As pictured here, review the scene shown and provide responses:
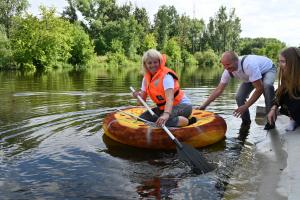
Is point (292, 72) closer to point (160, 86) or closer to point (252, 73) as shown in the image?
point (252, 73)

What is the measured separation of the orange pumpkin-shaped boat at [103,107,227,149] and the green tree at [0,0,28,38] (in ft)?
139

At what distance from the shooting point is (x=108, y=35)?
174 ft

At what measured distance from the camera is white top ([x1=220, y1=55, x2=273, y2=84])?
577cm

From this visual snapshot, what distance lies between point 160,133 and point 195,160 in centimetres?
95

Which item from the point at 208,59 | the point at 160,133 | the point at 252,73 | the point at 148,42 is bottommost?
the point at 160,133

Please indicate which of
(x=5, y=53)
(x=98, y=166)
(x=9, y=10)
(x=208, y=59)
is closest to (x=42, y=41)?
(x=5, y=53)

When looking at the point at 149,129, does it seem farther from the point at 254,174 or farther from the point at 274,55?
the point at 274,55

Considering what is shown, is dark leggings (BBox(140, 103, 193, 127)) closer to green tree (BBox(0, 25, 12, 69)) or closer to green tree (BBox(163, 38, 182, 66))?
green tree (BBox(0, 25, 12, 69))

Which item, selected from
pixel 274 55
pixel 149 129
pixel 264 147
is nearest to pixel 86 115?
pixel 149 129

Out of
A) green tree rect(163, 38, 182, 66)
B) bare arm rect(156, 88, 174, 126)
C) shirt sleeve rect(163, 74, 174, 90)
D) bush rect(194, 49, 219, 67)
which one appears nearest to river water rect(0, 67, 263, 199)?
bare arm rect(156, 88, 174, 126)

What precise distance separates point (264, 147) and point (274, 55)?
73111 mm

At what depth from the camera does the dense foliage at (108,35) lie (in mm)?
36938

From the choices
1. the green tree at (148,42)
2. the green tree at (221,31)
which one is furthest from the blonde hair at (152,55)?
the green tree at (221,31)

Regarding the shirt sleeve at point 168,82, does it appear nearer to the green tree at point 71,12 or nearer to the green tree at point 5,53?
the green tree at point 5,53
